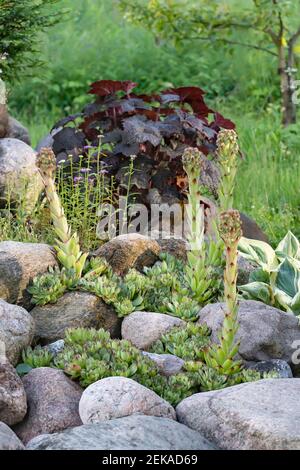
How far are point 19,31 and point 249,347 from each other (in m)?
3.97

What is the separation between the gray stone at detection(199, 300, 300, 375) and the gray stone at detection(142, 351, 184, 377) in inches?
14.9

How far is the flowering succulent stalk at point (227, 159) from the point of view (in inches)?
193

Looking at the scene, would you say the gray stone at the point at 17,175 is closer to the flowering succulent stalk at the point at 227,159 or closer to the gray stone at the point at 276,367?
the flowering succulent stalk at the point at 227,159

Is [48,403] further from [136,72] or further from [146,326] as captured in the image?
[136,72]

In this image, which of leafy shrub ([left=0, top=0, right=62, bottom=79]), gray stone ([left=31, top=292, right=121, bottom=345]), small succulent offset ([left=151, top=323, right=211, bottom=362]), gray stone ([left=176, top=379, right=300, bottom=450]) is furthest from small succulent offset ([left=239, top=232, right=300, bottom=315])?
leafy shrub ([left=0, top=0, right=62, bottom=79])

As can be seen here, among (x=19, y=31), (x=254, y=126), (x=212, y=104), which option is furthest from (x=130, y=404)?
(x=212, y=104)

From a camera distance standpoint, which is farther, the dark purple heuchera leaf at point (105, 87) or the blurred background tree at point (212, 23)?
the blurred background tree at point (212, 23)

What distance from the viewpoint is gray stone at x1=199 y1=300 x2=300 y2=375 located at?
16.2ft

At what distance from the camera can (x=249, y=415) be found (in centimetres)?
393

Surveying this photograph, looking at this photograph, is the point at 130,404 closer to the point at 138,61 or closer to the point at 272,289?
the point at 272,289

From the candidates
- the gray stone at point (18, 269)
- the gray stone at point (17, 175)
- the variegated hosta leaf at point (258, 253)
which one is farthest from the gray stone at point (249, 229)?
the gray stone at point (18, 269)

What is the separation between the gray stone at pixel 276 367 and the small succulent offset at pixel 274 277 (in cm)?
72

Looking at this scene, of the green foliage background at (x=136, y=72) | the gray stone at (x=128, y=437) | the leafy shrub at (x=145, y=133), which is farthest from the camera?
the green foliage background at (x=136, y=72)
